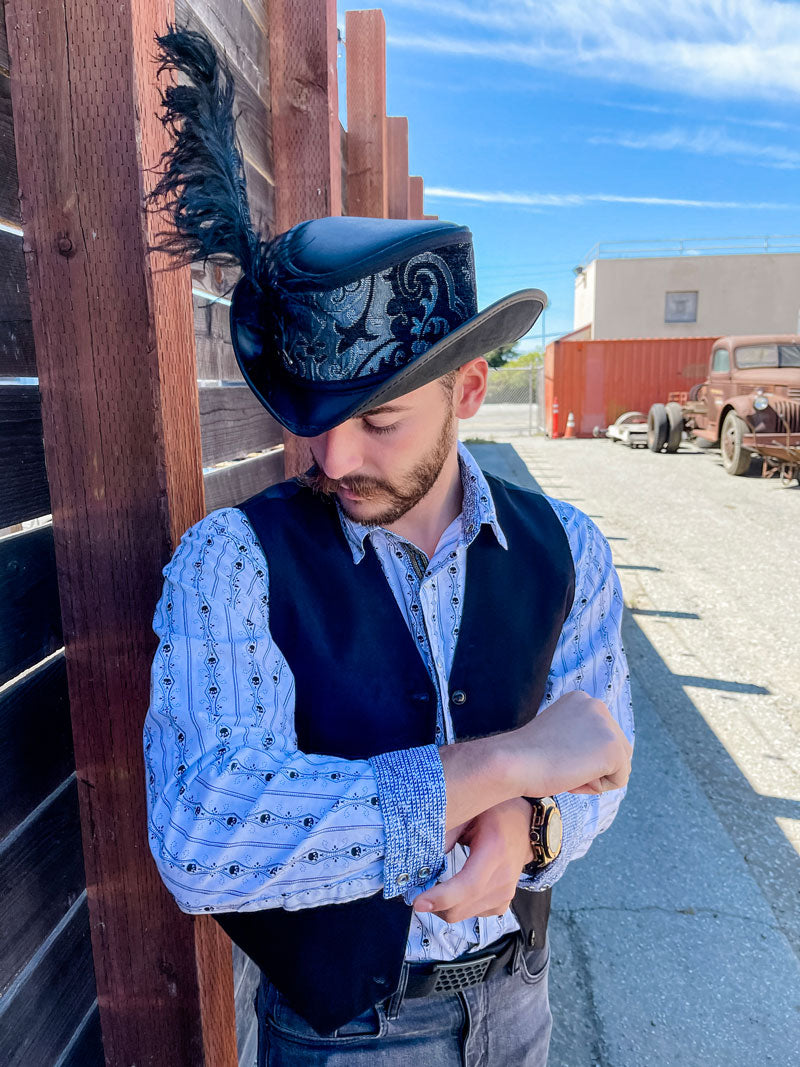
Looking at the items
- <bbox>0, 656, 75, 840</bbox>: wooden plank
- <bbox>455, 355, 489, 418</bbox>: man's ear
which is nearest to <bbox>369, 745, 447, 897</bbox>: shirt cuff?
<bbox>0, 656, 75, 840</bbox>: wooden plank

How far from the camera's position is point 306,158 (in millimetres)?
2076

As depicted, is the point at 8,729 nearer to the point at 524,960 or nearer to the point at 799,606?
the point at 524,960

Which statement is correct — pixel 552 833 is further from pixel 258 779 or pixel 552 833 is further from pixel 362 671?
pixel 258 779

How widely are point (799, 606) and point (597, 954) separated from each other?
3811 mm

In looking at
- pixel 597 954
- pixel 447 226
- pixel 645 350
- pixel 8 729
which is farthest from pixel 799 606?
pixel 645 350

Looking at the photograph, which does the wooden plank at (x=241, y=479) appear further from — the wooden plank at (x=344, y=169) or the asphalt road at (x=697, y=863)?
the asphalt road at (x=697, y=863)

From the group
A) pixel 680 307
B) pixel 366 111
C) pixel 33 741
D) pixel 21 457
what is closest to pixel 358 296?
pixel 21 457

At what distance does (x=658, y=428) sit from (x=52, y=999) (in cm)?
1547

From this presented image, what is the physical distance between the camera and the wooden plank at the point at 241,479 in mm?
1734

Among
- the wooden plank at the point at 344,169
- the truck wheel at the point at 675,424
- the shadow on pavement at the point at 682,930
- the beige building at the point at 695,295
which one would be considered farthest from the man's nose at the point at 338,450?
the beige building at the point at 695,295

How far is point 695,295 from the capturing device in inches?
1180

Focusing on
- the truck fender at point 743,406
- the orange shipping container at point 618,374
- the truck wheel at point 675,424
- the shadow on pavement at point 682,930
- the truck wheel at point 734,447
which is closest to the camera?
the shadow on pavement at point 682,930

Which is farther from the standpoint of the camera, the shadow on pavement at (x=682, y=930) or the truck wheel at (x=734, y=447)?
the truck wheel at (x=734, y=447)

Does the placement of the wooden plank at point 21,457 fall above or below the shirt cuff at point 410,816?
above
